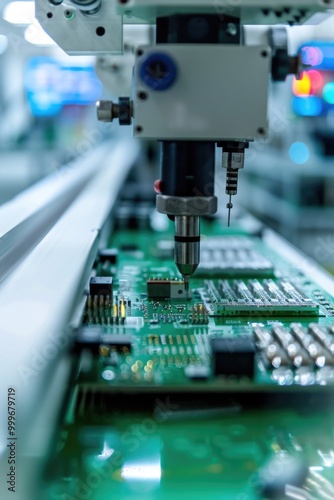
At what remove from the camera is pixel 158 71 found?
1.16 metres

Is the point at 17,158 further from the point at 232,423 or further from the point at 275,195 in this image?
the point at 232,423

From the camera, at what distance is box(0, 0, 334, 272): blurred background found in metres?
5.88

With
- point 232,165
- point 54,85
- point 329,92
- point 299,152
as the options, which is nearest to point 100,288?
point 232,165

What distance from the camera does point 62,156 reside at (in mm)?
7430

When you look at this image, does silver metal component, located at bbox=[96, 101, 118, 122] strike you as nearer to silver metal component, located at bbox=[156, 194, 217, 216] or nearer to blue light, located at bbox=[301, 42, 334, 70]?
silver metal component, located at bbox=[156, 194, 217, 216]

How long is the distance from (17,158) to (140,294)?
6132 millimetres

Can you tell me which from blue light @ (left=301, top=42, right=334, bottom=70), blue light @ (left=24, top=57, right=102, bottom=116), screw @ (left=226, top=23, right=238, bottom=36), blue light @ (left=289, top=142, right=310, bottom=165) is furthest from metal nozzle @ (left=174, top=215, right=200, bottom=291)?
blue light @ (left=24, top=57, right=102, bottom=116)

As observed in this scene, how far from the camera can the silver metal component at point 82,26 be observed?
137 centimetres

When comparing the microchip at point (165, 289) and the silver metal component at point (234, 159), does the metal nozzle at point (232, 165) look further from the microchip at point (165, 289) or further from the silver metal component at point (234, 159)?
the microchip at point (165, 289)

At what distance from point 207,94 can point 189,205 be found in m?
0.24

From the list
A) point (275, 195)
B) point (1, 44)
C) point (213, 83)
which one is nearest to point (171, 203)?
point (213, 83)

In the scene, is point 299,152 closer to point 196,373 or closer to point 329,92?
point 329,92

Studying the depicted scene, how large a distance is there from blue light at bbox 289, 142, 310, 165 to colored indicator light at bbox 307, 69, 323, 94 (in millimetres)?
845

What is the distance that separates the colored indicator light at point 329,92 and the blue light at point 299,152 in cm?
74
